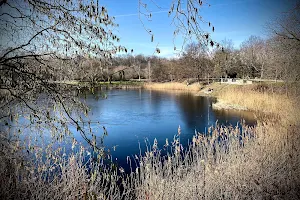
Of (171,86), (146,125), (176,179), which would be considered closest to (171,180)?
(176,179)

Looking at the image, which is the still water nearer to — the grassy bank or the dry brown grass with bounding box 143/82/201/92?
the grassy bank

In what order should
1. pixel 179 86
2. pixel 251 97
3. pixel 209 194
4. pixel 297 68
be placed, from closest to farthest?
pixel 209 194
pixel 297 68
pixel 251 97
pixel 179 86

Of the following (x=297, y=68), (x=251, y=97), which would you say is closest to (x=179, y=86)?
(x=251, y=97)

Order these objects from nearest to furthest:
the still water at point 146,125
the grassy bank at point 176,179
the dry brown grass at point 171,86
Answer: the grassy bank at point 176,179 < the still water at point 146,125 < the dry brown grass at point 171,86

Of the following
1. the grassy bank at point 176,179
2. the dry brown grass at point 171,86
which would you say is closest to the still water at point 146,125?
the grassy bank at point 176,179

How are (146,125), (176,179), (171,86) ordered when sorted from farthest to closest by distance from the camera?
(171,86)
(146,125)
(176,179)

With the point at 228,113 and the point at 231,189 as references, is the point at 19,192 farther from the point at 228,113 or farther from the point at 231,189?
the point at 228,113

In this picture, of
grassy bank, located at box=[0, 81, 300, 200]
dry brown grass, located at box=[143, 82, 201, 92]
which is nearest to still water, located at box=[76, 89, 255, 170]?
grassy bank, located at box=[0, 81, 300, 200]

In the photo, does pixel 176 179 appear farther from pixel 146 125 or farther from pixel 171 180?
pixel 146 125

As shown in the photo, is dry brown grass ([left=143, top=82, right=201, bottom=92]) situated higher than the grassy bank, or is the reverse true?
dry brown grass ([left=143, top=82, right=201, bottom=92])

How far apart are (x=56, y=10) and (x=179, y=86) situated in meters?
18.3

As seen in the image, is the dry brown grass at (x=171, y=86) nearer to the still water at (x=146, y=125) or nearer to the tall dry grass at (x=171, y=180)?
the still water at (x=146, y=125)

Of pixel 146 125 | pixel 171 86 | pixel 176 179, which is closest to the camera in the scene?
pixel 176 179

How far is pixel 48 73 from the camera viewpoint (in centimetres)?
177
